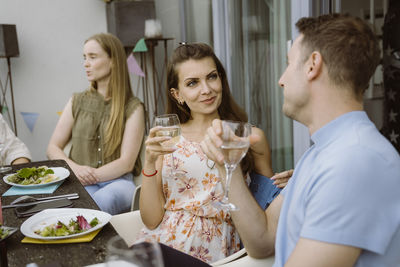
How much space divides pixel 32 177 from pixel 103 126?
1.07 m

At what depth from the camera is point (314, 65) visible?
1003 mm

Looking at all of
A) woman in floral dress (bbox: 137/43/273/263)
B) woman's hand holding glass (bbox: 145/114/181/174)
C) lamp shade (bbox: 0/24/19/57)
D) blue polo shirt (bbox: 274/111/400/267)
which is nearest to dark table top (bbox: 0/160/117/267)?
woman's hand holding glass (bbox: 145/114/181/174)

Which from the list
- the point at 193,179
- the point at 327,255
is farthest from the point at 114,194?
the point at 327,255

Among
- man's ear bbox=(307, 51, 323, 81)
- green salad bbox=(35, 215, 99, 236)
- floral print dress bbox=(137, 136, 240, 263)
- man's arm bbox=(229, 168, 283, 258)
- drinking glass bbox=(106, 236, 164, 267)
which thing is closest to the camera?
drinking glass bbox=(106, 236, 164, 267)

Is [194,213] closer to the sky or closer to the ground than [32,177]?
closer to the ground

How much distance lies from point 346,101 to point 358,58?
104 mm

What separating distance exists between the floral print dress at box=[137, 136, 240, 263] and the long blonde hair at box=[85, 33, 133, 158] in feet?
3.58

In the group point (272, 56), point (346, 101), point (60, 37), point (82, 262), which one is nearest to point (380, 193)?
point (346, 101)

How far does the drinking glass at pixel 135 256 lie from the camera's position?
23.6 inches

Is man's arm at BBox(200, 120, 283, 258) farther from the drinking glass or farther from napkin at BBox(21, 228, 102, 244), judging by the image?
the drinking glass

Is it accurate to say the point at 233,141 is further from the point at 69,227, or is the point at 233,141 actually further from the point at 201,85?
the point at 201,85

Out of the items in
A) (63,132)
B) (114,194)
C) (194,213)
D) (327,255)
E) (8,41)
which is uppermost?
(8,41)

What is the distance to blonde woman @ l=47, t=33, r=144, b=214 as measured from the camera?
274 centimetres

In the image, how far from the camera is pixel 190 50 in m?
1.85
